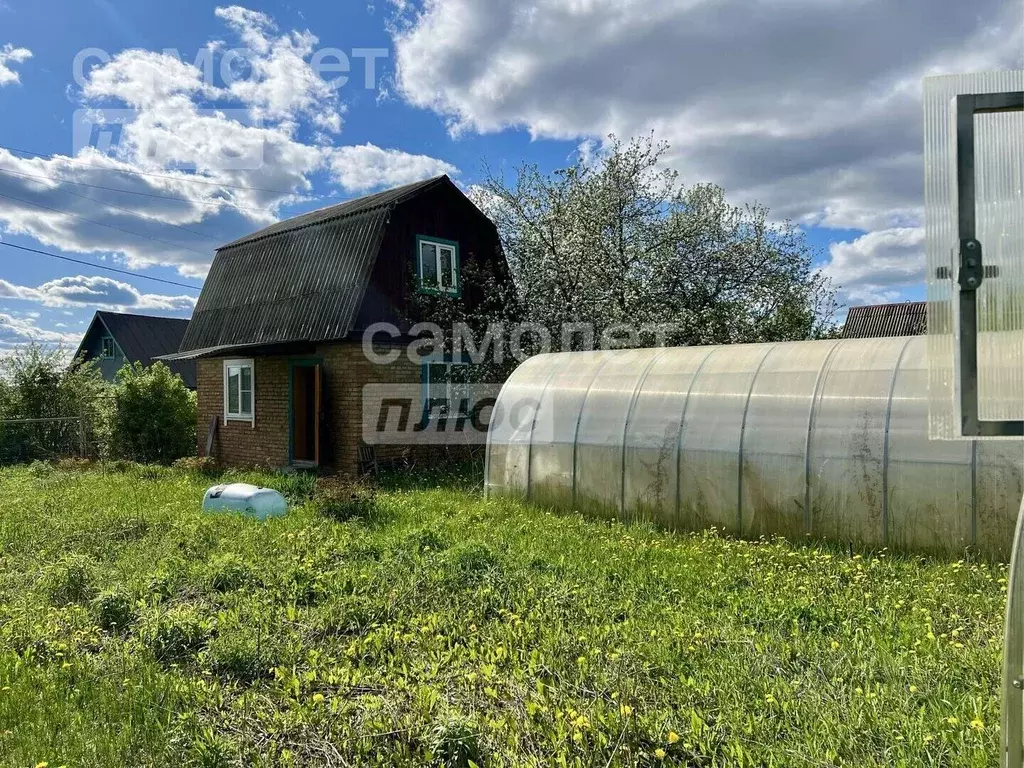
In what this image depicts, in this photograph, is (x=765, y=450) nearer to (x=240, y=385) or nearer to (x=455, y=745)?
(x=455, y=745)

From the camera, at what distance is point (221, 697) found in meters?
3.74

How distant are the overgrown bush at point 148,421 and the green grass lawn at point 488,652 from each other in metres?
9.77

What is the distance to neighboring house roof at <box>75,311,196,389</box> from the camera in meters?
28.9

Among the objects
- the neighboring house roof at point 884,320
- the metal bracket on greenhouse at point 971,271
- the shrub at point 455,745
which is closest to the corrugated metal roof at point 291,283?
the shrub at point 455,745

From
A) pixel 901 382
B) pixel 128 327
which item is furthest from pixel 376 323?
pixel 128 327

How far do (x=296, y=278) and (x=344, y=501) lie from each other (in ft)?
A: 23.3

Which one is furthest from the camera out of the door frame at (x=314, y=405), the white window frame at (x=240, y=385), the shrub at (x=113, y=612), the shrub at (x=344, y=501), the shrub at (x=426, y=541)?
the white window frame at (x=240, y=385)

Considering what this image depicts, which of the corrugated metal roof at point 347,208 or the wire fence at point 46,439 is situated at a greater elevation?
the corrugated metal roof at point 347,208

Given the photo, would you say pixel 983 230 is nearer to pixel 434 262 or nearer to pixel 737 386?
pixel 737 386

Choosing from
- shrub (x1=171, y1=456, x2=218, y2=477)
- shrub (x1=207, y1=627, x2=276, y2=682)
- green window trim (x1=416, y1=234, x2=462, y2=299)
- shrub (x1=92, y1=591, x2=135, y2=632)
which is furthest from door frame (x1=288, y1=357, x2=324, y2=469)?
shrub (x1=207, y1=627, x2=276, y2=682)

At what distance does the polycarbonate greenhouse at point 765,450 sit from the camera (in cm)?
661

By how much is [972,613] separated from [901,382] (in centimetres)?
304

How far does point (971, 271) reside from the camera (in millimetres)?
1859

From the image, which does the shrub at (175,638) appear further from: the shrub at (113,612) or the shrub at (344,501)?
the shrub at (344,501)
